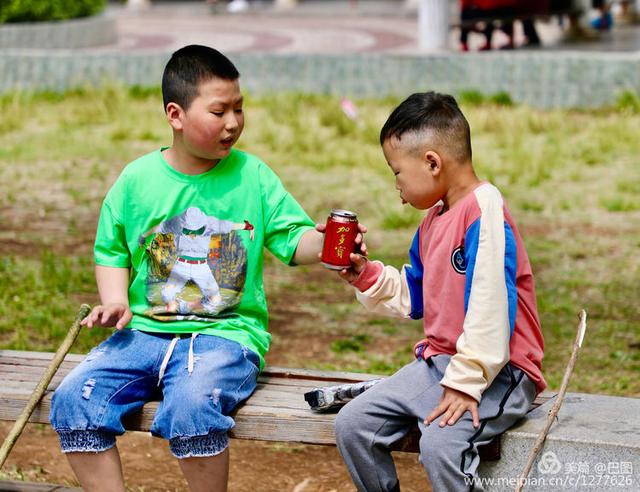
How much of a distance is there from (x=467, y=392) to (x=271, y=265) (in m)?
3.43

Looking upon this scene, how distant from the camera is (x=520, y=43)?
13078mm

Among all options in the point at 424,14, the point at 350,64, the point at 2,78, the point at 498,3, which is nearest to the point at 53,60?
the point at 2,78

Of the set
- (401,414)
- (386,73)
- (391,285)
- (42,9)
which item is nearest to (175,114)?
(391,285)

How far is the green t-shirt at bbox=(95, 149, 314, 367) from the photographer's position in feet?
10.4

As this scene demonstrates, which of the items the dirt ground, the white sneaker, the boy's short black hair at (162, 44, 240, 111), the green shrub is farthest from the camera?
the white sneaker

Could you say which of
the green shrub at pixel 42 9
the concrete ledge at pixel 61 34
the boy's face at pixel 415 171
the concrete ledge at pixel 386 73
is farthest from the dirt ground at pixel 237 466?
the green shrub at pixel 42 9

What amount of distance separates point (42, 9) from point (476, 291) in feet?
38.8

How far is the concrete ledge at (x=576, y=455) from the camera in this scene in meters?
2.76

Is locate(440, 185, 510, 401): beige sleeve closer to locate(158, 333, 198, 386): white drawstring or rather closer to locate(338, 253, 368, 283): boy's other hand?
locate(338, 253, 368, 283): boy's other hand

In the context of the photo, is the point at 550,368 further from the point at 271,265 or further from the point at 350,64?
the point at 350,64

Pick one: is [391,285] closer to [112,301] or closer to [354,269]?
[354,269]

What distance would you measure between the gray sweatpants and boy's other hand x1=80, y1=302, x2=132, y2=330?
66 cm

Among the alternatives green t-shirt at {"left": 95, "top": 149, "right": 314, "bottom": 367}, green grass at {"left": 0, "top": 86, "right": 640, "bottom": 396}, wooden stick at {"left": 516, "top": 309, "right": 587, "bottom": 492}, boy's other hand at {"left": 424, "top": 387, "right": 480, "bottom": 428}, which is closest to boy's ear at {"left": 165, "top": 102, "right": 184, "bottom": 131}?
Answer: green t-shirt at {"left": 95, "top": 149, "right": 314, "bottom": 367}

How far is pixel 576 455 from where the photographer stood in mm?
2801
